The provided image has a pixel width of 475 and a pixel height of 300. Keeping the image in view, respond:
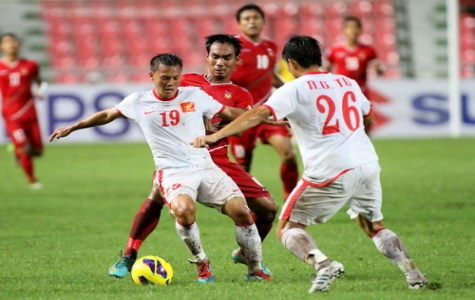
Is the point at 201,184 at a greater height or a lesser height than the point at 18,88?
greater

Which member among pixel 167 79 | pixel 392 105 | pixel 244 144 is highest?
pixel 167 79

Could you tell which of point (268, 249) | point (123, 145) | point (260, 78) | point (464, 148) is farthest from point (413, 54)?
point (268, 249)

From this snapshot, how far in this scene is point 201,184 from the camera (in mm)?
7285

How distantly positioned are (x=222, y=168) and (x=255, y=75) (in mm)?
3375

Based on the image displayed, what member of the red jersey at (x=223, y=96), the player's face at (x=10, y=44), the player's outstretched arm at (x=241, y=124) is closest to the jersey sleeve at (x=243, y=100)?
the red jersey at (x=223, y=96)

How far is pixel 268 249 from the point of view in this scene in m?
9.02

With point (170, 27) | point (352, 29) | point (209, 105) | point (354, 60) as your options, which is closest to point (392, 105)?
point (170, 27)

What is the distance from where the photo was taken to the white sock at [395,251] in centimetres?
658

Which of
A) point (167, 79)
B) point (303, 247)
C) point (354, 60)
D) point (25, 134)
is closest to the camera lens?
point (303, 247)

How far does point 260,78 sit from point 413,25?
16242 mm

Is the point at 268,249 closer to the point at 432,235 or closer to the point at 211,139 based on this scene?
the point at 432,235

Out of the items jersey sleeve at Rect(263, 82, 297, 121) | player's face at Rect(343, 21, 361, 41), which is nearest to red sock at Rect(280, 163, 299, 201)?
player's face at Rect(343, 21, 361, 41)

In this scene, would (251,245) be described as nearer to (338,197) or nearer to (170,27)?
(338,197)

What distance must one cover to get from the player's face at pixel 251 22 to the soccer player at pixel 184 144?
3765 millimetres
